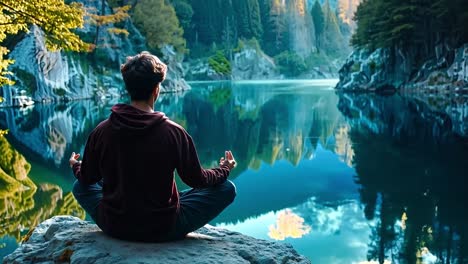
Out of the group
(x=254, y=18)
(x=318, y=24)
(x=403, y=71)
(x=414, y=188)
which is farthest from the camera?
(x=318, y=24)

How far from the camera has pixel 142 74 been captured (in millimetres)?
3061

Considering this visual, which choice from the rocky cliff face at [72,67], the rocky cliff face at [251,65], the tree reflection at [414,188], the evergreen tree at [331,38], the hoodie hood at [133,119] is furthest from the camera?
the evergreen tree at [331,38]

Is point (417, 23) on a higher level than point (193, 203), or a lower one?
higher

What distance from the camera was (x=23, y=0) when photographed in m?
7.09

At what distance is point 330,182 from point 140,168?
7.47m

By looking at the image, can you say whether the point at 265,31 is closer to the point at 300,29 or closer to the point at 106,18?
the point at 300,29

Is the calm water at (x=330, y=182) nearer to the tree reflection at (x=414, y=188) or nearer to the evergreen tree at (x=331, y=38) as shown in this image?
the tree reflection at (x=414, y=188)

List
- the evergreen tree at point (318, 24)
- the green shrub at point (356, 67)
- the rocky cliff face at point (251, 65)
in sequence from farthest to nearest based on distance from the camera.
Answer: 1. the evergreen tree at point (318, 24)
2. the rocky cliff face at point (251, 65)
3. the green shrub at point (356, 67)

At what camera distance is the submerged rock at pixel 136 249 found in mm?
3133

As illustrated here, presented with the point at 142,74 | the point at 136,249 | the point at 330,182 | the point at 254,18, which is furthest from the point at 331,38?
the point at 136,249

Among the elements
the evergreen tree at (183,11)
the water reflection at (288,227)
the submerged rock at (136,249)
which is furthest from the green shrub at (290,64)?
the submerged rock at (136,249)

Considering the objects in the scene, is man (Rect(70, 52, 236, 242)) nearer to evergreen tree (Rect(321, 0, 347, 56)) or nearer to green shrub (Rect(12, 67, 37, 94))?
green shrub (Rect(12, 67, 37, 94))

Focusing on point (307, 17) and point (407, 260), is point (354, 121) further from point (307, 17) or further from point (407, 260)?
point (307, 17)

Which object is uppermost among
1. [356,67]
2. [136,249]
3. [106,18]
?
[106,18]
